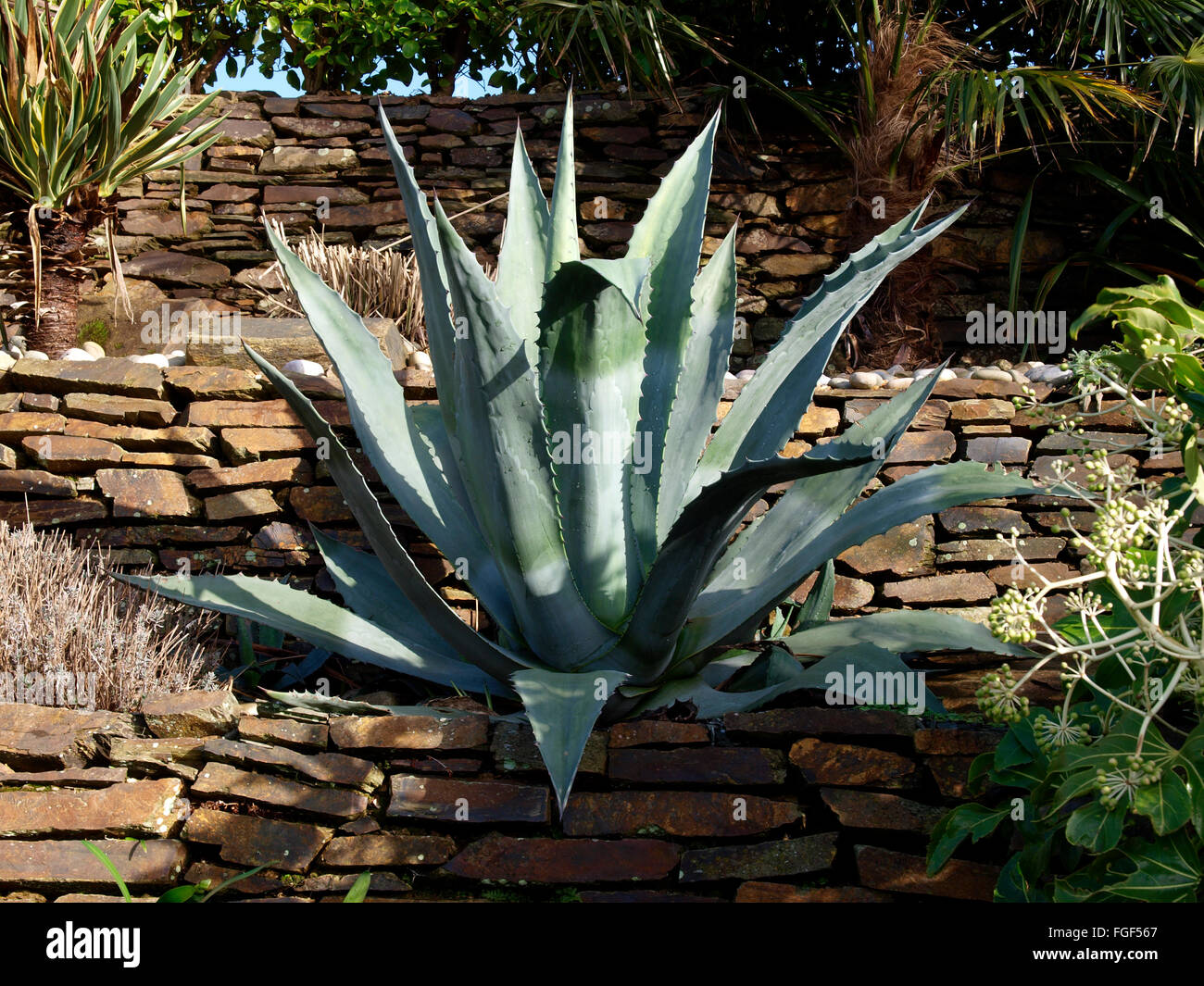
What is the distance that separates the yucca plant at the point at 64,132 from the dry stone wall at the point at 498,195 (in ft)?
2.04

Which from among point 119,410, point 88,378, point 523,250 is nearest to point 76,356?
point 88,378

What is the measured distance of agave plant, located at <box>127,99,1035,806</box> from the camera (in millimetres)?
2205

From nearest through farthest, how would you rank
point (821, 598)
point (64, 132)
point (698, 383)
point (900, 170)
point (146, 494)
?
point (698, 383), point (821, 598), point (146, 494), point (64, 132), point (900, 170)

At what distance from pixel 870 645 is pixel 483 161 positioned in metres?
3.76

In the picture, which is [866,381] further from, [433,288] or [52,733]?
[52,733]

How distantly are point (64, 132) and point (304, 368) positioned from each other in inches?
50.7

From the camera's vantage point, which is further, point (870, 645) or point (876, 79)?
point (876, 79)

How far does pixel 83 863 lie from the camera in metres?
2.15

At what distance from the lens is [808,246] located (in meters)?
5.02

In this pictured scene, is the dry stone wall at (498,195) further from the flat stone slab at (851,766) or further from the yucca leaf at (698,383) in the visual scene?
the flat stone slab at (851,766)

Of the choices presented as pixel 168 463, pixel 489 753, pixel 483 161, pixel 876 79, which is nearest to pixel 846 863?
pixel 489 753

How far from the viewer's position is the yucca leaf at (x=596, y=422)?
7.08 feet

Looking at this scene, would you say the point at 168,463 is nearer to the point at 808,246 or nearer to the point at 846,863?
the point at 846,863

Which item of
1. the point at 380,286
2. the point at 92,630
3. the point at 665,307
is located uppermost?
the point at 380,286
